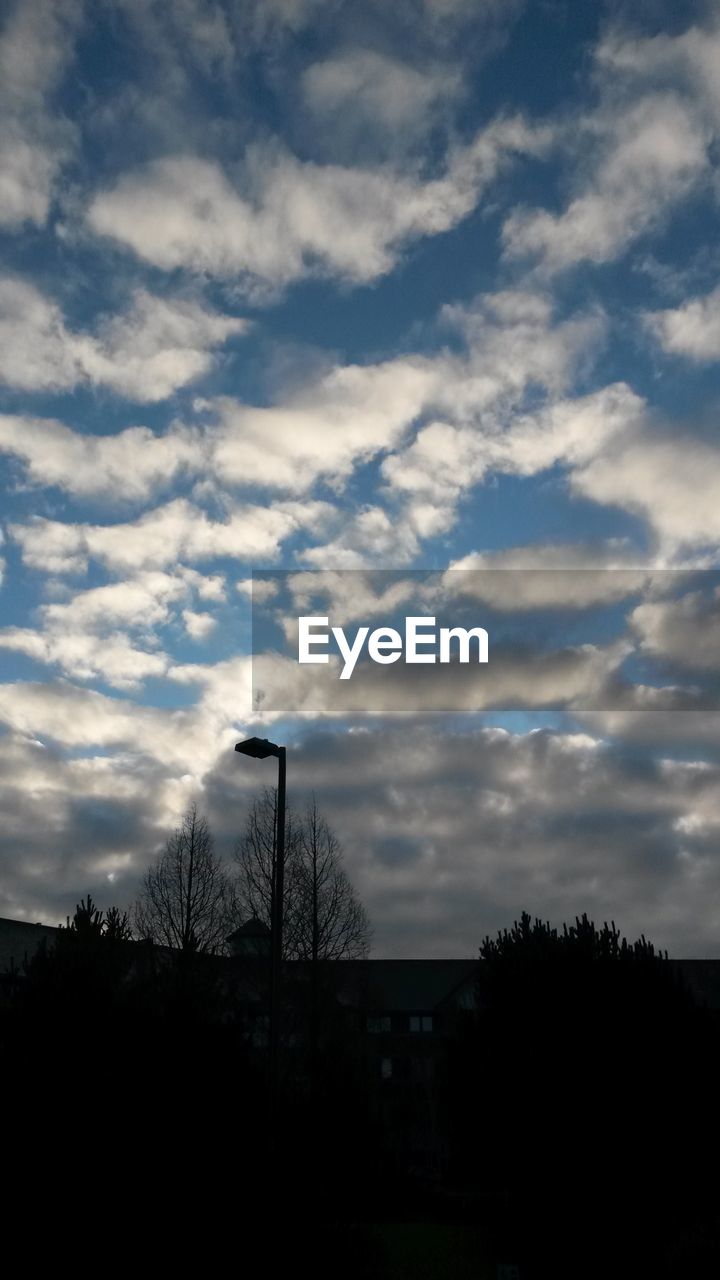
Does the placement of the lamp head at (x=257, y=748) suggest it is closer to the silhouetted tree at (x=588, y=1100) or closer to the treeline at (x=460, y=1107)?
the treeline at (x=460, y=1107)

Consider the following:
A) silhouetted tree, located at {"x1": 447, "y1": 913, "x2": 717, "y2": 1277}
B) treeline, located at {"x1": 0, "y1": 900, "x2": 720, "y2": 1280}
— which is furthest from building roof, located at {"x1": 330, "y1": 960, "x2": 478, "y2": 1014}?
silhouetted tree, located at {"x1": 447, "y1": 913, "x2": 717, "y2": 1277}

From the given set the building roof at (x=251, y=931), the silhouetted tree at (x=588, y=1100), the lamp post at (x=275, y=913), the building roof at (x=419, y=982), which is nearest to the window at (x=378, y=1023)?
the building roof at (x=419, y=982)

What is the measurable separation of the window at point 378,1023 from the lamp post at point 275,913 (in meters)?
67.5

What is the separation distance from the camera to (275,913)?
18.1m

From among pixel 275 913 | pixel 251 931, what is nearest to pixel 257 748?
pixel 275 913

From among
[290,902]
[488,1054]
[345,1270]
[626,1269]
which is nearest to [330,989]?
[290,902]

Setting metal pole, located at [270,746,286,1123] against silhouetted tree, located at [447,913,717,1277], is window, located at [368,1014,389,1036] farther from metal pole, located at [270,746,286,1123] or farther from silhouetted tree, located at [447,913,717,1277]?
metal pole, located at [270,746,286,1123]

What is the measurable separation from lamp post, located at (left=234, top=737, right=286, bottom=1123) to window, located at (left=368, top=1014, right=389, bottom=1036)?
67.5 metres

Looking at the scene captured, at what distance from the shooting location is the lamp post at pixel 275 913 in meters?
16.8

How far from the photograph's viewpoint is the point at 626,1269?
21.2m

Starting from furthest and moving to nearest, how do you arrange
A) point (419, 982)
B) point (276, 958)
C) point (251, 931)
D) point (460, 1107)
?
point (419, 982) < point (251, 931) < point (460, 1107) < point (276, 958)

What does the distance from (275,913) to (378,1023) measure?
7312 cm

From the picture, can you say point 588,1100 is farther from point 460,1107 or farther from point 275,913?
point 275,913

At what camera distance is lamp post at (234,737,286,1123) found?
16797mm
